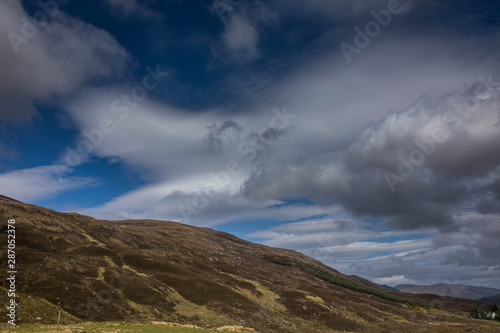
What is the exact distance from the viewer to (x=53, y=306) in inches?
1687

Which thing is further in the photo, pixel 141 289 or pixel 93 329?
pixel 141 289

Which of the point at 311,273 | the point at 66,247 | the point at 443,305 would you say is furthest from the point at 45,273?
the point at 443,305

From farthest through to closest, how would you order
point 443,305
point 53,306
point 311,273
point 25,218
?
1. point 443,305
2. point 311,273
3. point 25,218
4. point 53,306

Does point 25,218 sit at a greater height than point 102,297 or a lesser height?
greater

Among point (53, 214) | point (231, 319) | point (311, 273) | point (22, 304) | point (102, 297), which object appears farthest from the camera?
point (311, 273)

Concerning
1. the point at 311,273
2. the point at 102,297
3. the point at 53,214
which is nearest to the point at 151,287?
the point at 102,297

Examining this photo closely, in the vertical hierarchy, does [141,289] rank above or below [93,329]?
above

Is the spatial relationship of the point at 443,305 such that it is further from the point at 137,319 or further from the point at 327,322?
the point at 137,319

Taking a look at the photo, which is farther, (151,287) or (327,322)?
(327,322)

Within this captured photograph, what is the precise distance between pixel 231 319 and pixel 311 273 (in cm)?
12056

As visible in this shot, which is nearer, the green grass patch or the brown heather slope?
the green grass patch

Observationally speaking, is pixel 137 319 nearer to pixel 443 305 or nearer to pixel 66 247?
pixel 66 247

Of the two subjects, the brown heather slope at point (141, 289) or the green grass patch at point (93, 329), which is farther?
the brown heather slope at point (141, 289)

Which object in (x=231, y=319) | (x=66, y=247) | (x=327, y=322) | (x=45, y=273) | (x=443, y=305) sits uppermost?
(x=66, y=247)
